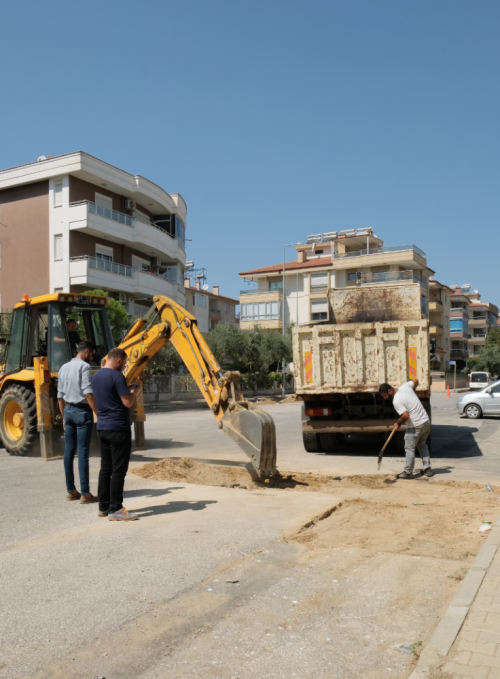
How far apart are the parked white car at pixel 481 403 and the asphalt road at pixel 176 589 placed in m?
17.1

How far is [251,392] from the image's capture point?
4781 centimetres

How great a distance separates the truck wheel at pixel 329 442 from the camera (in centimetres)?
1382

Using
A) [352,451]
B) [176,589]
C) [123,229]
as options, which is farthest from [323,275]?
[176,589]

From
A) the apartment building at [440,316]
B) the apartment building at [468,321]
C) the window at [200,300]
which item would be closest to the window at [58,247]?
the window at [200,300]

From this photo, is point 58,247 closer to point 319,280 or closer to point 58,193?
point 58,193

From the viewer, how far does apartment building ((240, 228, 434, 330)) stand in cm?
6931

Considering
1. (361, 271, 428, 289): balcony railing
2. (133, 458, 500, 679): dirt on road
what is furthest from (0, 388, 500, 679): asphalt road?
(361, 271, 428, 289): balcony railing

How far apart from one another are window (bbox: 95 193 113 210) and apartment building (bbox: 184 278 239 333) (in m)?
25.5

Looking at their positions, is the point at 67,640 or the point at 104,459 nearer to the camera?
the point at 67,640

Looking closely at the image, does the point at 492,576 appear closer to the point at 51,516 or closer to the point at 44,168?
the point at 51,516

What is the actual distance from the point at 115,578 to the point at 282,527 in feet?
6.99

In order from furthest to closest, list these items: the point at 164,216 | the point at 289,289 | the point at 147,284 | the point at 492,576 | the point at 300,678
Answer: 1. the point at 289,289
2. the point at 164,216
3. the point at 147,284
4. the point at 492,576
5. the point at 300,678

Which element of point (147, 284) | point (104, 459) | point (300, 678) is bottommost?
point (300, 678)

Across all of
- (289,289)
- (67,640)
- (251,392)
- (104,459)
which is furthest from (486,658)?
(289,289)
